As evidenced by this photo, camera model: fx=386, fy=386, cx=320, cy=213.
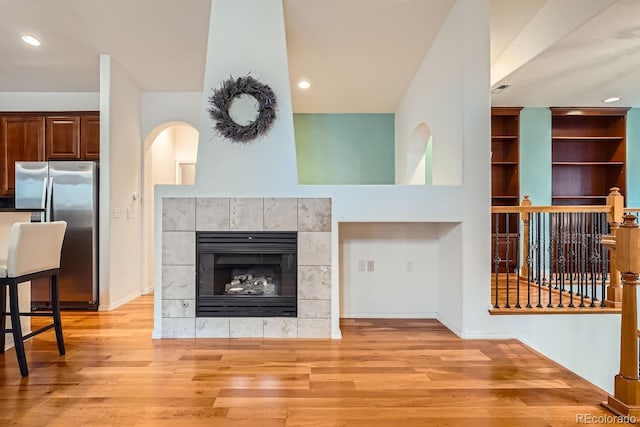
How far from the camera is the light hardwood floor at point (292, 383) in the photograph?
2020mm

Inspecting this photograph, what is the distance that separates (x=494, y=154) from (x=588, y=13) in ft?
9.75

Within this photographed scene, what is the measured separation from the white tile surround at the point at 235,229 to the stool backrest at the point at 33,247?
0.78m

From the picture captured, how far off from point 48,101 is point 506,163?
648cm

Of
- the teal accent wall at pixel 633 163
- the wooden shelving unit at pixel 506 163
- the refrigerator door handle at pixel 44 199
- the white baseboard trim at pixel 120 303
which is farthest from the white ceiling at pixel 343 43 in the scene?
the white baseboard trim at pixel 120 303

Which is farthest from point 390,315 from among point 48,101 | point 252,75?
point 48,101

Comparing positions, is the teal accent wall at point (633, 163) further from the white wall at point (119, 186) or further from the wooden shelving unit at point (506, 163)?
the white wall at point (119, 186)

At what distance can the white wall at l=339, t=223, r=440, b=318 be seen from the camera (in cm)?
387

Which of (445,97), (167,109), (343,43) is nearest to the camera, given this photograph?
(445,97)

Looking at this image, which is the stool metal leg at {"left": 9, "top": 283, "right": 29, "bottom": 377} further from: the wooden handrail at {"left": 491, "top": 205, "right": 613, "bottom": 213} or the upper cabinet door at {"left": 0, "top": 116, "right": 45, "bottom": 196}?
the wooden handrail at {"left": 491, "top": 205, "right": 613, "bottom": 213}

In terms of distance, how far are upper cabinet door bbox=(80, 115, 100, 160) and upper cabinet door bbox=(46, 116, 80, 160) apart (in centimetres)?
7

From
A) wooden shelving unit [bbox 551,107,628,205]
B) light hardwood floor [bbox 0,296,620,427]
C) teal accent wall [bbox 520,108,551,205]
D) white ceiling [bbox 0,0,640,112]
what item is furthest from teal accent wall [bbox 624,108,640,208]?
light hardwood floor [bbox 0,296,620,427]

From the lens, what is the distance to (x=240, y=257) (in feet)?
11.1

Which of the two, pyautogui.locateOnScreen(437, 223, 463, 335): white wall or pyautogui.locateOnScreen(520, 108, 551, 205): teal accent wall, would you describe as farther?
pyautogui.locateOnScreen(520, 108, 551, 205): teal accent wall

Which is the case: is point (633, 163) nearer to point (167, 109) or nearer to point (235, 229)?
point (235, 229)
